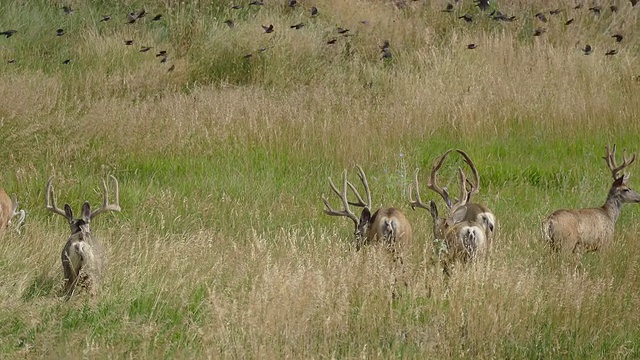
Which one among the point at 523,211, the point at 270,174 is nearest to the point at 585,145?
the point at 523,211

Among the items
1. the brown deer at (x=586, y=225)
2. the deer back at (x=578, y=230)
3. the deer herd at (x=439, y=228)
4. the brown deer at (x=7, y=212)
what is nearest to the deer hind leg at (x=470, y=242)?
the deer herd at (x=439, y=228)

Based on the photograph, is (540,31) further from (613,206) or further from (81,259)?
(81,259)

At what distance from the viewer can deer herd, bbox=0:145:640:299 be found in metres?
7.01

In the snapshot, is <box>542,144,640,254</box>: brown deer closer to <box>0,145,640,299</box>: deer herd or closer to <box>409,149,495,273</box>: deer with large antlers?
<box>0,145,640,299</box>: deer herd

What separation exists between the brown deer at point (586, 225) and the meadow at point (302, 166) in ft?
0.48

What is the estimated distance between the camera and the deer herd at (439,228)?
23.0 feet

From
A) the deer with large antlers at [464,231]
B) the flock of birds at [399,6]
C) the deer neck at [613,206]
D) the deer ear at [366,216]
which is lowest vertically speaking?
the flock of birds at [399,6]

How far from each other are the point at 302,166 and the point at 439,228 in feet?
12.9

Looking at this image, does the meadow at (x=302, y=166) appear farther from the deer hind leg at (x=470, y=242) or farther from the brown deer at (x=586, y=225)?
the deer hind leg at (x=470, y=242)

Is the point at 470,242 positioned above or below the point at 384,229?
above

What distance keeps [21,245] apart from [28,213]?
1808 mm

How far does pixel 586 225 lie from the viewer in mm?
9117

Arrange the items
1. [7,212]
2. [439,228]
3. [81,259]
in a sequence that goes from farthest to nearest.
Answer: [7,212] → [439,228] → [81,259]

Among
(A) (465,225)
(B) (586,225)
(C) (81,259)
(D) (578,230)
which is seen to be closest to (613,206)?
(B) (586,225)
